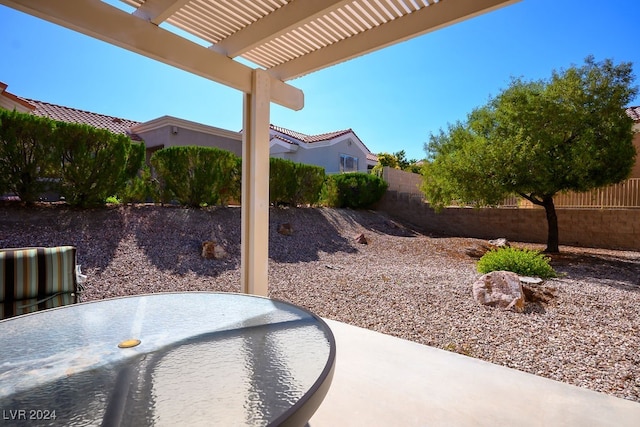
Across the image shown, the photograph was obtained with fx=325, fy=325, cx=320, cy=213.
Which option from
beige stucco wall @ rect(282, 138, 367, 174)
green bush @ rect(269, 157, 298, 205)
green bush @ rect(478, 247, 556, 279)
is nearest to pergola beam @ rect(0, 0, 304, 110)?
green bush @ rect(478, 247, 556, 279)

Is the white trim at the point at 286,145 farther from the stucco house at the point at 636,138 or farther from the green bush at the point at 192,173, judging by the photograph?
the stucco house at the point at 636,138

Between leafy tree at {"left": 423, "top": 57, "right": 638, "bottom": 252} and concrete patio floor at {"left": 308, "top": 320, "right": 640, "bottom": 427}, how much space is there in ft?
19.4

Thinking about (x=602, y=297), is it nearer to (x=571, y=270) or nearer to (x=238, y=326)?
(x=571, y=270)

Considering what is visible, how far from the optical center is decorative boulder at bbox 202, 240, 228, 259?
19.5 ft

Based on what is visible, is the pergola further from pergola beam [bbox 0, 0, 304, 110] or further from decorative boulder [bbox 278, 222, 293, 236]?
decorative boulder [bbox 278, 222, 293, 236]

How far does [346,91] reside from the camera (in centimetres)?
832

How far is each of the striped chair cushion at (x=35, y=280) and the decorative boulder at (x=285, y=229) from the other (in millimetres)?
5647

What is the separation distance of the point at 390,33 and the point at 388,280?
364 cm

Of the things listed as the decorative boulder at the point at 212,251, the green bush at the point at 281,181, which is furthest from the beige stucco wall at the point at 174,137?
the decorative boulder at the point at 212,251

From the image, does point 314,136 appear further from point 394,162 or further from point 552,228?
point 552,228

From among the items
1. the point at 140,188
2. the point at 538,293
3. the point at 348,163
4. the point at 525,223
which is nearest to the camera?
the point at 538,293

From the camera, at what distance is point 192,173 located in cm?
740

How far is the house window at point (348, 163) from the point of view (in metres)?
16.3

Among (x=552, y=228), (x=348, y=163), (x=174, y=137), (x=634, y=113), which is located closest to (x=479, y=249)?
(x=552, y=228)
